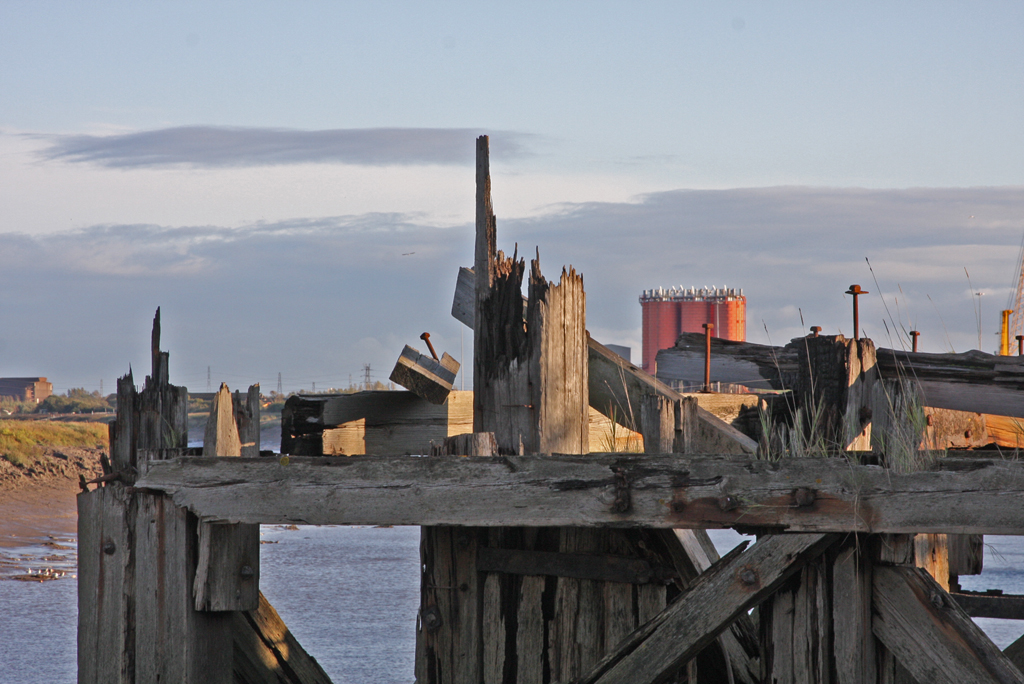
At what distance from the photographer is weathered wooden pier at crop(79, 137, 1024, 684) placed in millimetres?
3270

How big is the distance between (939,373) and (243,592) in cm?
351

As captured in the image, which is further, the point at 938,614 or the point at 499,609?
the point at 499,609

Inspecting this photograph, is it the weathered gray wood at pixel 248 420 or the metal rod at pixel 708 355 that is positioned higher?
the metal rod at pixel 708 355

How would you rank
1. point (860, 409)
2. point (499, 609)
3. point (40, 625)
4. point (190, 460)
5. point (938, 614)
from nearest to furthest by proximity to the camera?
1. point (938, 614)
2. point (190, 460)
3. point (499, 609)
4. point (860, 409)
5. point (40, 625)

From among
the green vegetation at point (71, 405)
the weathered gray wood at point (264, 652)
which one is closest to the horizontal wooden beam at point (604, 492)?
the weathered gray wood at point (264, 652)

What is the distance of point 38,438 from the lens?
3675 cm

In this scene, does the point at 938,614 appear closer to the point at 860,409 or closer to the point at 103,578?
the point at 860,409

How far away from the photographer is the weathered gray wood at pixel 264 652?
452 centimetres

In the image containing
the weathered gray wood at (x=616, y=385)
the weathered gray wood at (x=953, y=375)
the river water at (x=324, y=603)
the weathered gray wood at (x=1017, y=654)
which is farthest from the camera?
the river water at (x=324, y=603)

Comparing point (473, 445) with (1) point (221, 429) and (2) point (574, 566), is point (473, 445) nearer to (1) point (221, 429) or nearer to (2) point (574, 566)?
(2) point (574, 566)

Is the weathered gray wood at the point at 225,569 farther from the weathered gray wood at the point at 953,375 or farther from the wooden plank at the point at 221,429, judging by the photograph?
the weathered gray wood at the point at 953,375

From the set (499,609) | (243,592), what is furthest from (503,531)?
(243,592)

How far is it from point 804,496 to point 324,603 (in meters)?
16.1

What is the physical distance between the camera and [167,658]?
3.84 metres
